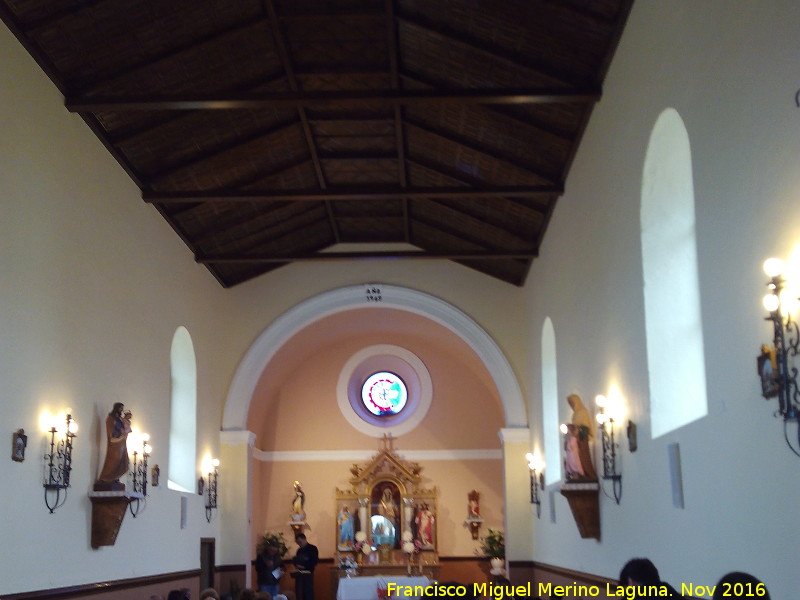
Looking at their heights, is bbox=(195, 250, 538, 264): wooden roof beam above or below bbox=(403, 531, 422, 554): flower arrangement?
above

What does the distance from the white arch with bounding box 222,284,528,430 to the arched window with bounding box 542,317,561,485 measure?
5.33ft

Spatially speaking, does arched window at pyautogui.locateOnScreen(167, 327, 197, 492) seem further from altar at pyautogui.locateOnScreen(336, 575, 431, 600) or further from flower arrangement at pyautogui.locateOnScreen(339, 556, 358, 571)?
flower arrangement at pyautogui.locateOnScreen(339, 556, 358, 571)

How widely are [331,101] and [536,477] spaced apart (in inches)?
290

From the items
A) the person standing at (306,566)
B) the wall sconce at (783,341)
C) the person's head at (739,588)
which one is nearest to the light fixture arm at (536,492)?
the person standing at (306,566)

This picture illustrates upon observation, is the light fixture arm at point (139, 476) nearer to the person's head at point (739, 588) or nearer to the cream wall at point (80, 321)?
the cream wall at point (80, 321)

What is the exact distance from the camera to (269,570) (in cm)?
1599

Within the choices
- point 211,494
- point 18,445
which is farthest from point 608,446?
point 211,494

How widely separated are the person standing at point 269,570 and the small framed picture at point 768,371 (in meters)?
12.4

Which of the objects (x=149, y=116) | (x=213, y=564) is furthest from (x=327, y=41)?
(x=213, y=564)

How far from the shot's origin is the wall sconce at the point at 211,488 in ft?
48.3

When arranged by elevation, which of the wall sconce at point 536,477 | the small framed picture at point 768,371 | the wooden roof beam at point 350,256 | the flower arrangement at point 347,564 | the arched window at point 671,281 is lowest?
the flower arrangement at point 347,564

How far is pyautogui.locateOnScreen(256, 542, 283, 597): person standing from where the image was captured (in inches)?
629

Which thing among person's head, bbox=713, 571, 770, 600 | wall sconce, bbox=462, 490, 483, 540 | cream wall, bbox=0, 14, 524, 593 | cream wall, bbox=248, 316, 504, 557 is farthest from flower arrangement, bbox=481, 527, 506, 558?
person's head, bbox=713, 571, 770, 600

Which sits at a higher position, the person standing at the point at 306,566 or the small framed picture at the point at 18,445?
the small framed picture at the point at 18,445
